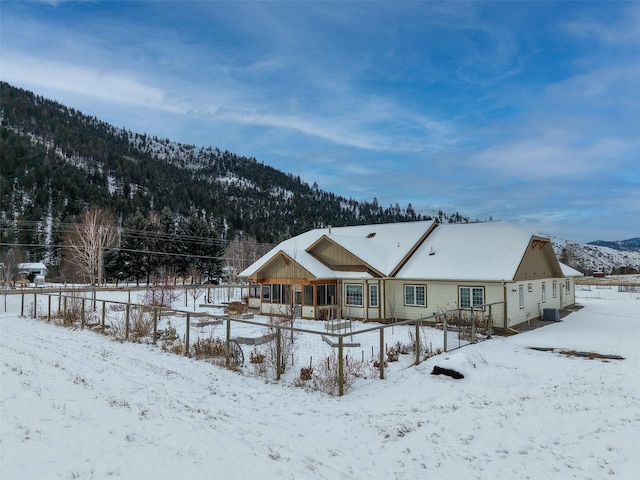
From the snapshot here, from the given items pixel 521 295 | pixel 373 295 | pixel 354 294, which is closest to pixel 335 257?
pixel 354 294

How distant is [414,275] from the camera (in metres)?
20.7

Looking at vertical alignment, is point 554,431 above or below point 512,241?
below

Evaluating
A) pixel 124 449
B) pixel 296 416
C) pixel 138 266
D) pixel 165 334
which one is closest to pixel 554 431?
pixel 296 416

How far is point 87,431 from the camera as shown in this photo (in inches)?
240

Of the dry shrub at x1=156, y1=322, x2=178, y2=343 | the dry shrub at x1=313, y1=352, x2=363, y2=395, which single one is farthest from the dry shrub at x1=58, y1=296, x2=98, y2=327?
the dry shrub at x1=313, y1=352, x2=363, y2=395

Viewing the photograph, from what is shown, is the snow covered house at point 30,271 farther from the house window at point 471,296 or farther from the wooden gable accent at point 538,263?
the wooden gable accent at point 538,263

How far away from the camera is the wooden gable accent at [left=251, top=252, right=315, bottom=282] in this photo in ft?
74.1

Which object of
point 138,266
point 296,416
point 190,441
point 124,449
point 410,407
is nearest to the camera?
A: point 124,449

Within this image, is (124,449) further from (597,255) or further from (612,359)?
(597,255)

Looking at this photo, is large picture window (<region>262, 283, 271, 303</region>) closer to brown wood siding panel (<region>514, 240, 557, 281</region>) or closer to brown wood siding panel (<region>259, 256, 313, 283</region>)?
brown wood siding panel (<region>259, 256, 313, 283</region>)

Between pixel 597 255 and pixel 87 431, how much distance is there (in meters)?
190

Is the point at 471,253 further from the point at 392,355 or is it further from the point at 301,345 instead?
the point at 301,345

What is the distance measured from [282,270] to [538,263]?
46.6ft

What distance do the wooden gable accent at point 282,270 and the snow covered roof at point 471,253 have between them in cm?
521
